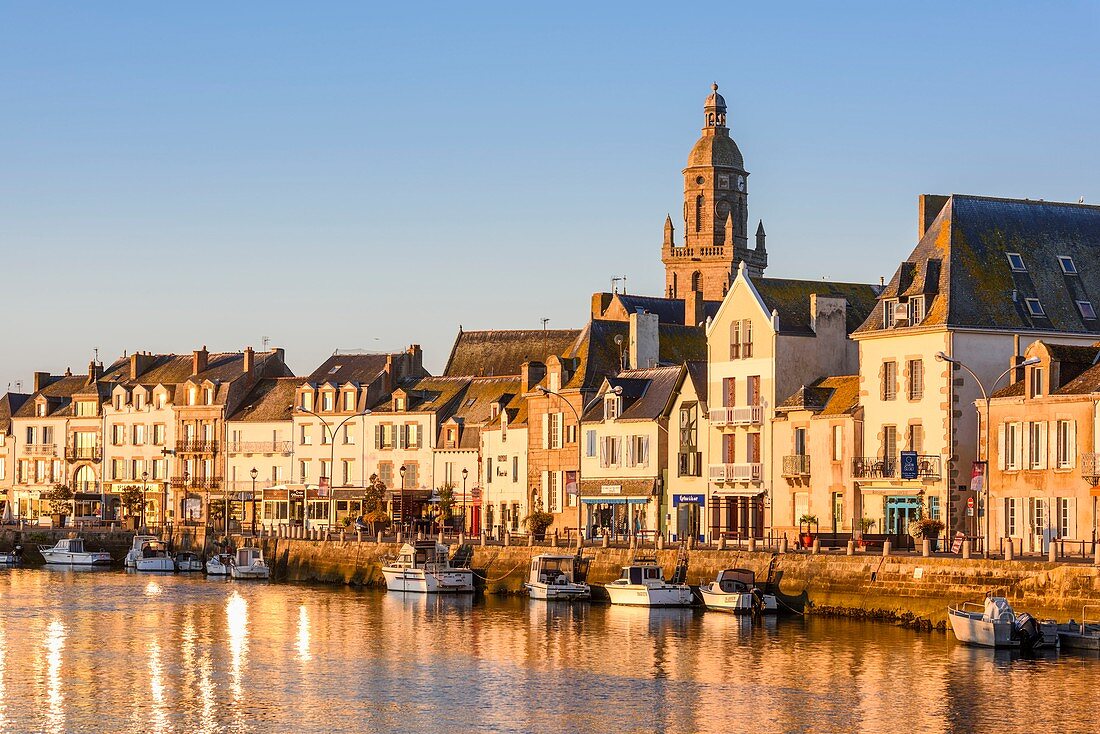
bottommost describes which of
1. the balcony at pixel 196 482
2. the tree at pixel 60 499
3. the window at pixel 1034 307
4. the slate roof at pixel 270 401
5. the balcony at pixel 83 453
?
the tree at pixel 60 499

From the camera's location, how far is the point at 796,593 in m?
64.2

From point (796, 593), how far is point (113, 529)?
6234 cm

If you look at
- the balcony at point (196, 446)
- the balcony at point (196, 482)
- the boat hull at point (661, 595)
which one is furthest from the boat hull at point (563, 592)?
the balcony at point (196, 446)

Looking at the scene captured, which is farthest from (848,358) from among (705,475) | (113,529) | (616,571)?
(113,529)

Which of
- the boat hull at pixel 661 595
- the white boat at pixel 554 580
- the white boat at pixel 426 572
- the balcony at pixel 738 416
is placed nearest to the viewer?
the boat hull at pixel 661 595

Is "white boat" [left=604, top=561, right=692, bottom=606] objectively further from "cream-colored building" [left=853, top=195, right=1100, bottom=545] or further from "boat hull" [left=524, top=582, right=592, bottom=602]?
"cream-colored building" [left=853, top=195, right=1100, bottom=545]

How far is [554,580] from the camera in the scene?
73.5 m

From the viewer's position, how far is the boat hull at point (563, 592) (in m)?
72.8

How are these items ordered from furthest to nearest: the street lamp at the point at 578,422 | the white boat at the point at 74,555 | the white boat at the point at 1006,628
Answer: the white boat at the point at 74,555 → the street lamp at the point at 578,422 → the white boat at the point at 1006,628

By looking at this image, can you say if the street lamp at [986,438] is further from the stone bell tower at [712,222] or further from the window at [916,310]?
the stone bell tower at [712,222]

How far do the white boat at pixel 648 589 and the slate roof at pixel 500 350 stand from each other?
1987 inches

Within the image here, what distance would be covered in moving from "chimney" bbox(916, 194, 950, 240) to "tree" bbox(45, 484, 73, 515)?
70166 mm

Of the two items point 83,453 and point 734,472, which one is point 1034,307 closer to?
point 734,472

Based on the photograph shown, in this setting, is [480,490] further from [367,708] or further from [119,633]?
[367,708]
